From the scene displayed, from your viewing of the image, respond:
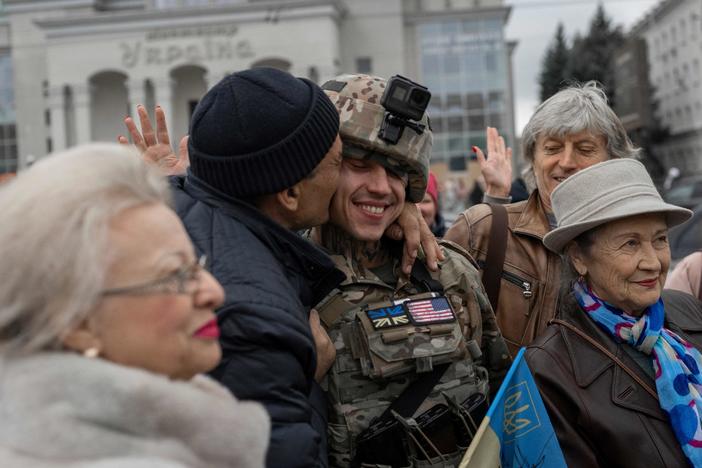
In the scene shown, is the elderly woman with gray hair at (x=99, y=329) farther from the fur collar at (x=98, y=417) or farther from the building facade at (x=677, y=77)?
the building facade at (x=677, y=77)

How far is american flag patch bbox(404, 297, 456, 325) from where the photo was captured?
8.34 feet

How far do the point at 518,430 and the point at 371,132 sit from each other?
109 centimetres

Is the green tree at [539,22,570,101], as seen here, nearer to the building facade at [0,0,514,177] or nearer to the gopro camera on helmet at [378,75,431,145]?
the building facade at [0,0,514,177]

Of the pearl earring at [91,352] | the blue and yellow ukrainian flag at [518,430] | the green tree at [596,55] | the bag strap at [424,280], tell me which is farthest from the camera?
the green tree at [596,55]

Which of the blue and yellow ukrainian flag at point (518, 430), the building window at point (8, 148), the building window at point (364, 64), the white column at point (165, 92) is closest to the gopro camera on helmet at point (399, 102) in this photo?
the blue and yellow ukrainian flag at point (518, 430)

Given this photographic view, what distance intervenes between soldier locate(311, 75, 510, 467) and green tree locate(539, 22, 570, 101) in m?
53.8

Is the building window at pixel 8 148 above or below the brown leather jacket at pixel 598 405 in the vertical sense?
above

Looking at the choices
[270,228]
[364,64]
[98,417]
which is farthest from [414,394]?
[364,64]

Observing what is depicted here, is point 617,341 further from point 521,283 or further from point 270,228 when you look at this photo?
point 270,228

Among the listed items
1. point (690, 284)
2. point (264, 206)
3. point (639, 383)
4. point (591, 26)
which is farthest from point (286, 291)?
point (591, 26)

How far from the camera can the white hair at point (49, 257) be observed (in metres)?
1.27

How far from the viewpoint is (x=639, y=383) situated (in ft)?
8.67

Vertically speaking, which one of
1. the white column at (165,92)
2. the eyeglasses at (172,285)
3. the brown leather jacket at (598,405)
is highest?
the white column at (165,92)

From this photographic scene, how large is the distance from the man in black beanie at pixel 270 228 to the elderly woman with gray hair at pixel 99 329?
0.30 metres
